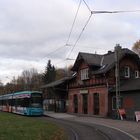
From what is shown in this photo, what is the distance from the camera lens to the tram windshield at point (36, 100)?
158ft

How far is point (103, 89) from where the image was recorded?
155 ft

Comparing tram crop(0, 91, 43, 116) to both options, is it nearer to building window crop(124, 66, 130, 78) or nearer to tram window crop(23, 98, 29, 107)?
tram window crop(23, 98, 29, 107)

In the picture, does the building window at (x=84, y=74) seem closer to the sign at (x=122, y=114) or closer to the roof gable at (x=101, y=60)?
the roof gable at (x=101, y=60)

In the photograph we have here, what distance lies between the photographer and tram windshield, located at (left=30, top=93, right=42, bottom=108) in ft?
158

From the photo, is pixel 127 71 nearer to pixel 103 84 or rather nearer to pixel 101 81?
pixel 101 81

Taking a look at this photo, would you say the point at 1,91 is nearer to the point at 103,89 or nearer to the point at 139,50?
the point at 139,50

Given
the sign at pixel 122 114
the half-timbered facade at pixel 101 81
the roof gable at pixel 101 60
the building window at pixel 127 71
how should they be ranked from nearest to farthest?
the sign at pixel 122 114 < the half-timbered facade at pixel 101 81 < the roof gable at pixel 101 60 < the building window at pixel 127 71

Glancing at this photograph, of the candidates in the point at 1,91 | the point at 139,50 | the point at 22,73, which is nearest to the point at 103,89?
the point at 139,50

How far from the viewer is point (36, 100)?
159 ft

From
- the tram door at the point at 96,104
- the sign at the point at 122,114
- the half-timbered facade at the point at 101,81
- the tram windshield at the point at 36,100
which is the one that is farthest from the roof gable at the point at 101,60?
the tram windshield at the point at 36,100

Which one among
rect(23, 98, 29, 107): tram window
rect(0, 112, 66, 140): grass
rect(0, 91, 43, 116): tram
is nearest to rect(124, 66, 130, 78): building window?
rect(0, 91, 43, 116): tram

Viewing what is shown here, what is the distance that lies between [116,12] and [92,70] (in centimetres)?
2805

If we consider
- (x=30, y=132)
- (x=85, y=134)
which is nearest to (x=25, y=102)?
(x=85, y=134)

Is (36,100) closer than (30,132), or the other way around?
(30,132)
